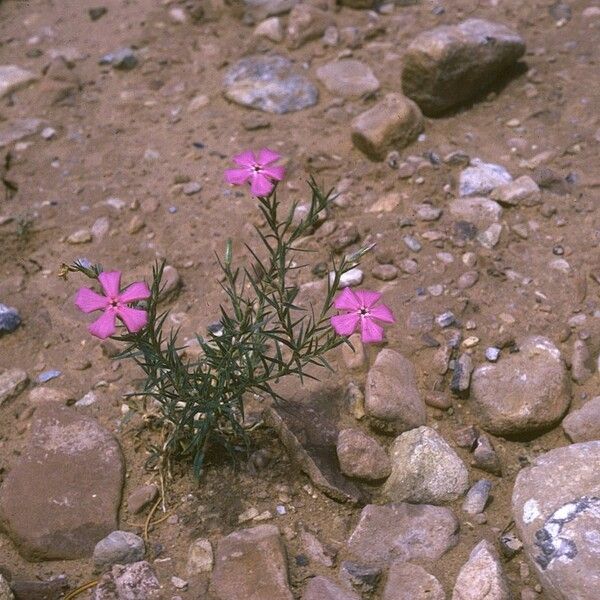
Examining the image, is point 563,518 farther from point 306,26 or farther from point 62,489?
point 306,26

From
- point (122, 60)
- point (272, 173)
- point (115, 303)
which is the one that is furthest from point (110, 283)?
point (122, 60)

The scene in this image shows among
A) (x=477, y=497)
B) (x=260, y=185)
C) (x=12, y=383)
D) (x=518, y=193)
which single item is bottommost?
(x=477, y=497)

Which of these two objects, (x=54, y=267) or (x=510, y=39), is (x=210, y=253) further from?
(x=510, y=39)

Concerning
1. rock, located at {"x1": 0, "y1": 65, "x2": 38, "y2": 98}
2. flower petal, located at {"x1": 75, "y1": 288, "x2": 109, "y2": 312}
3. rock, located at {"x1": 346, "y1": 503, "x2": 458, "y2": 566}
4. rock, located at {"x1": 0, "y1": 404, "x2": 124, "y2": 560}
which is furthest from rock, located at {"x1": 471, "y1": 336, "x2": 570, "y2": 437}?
rock, located at {"x1": 0, "y1": 65, "x2": 38, "y2": 98}

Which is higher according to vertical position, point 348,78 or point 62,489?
point 348,78

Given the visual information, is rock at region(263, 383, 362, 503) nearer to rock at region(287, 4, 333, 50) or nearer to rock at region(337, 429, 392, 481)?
rock at region(337, 429, 392, 481)

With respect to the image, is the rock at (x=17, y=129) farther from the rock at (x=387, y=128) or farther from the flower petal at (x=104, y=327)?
the flower petal at (x=104, y=327)
